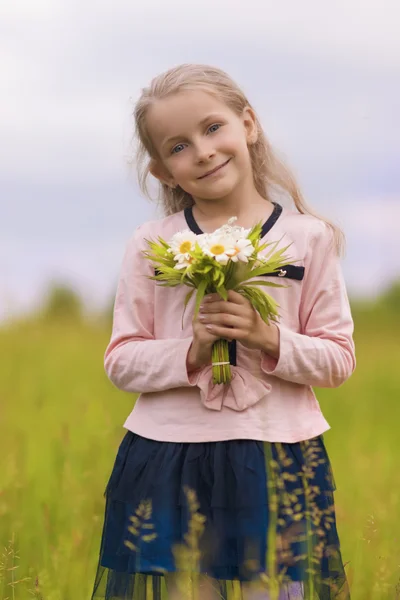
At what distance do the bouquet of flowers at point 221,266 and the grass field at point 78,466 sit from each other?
0.87 m

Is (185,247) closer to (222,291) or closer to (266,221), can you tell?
(222,291)

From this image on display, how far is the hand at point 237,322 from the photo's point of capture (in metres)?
2.80

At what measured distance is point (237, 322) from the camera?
2.79m

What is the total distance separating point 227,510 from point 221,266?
2.66ft

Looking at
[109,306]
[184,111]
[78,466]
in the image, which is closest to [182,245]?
[184,111]

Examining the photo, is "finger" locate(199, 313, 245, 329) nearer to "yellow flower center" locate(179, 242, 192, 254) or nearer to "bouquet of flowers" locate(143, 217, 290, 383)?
"bouquet of flowers" locate(143, 217, 290, 383)

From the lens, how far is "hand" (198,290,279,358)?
280 cm

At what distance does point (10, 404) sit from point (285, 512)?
374cm

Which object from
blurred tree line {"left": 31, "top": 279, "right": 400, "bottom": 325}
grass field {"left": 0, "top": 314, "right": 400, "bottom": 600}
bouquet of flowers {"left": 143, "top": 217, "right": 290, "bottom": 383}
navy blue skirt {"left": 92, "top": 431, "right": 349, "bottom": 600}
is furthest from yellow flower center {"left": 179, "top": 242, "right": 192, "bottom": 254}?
blurred tree line {"left": 31, "top": 279, "right": 400, "bottom": 325}

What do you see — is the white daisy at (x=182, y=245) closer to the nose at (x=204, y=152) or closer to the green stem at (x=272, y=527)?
the nose at (x=204, y=152)

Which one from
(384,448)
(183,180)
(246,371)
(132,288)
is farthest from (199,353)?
(384,448)

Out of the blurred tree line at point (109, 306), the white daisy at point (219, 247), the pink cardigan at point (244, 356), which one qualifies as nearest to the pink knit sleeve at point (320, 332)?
the pink cardigan at point (244, 356)

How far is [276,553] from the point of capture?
114 inches

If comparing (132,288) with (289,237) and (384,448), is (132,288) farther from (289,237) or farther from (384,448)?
(384,448)
